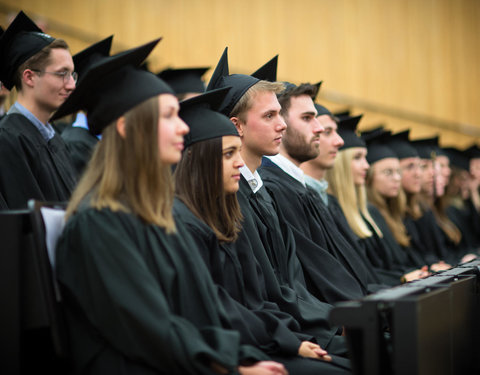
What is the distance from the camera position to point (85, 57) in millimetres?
4543

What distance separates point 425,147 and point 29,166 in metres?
6.09

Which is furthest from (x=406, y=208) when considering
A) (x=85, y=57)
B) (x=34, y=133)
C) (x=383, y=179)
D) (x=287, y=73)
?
(x=34, y=133)

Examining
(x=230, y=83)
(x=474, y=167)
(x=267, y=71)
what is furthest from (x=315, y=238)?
(x=474, y=167)

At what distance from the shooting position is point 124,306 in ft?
7.13

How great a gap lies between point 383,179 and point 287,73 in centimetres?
408

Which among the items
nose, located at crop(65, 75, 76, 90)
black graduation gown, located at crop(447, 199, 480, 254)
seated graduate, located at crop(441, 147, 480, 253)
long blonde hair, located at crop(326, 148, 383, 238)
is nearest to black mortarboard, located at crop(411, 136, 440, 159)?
seated graduate, located at crop(441, 147, 480, 253)

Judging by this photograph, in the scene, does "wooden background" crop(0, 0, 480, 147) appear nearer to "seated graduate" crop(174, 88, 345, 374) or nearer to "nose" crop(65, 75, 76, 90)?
"nose" crop(65, 75, 76, 90)

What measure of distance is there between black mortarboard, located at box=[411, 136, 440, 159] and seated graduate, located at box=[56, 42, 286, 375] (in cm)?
627

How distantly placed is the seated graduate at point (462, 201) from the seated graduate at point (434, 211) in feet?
0.95

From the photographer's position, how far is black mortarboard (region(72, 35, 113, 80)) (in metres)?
4.50

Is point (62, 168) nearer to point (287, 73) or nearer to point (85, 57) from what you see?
point (85, 57)

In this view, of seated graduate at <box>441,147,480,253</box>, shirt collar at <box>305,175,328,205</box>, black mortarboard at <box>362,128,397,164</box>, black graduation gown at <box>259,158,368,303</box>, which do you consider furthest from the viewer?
seated graduate at <box>441,147,480,253</box>

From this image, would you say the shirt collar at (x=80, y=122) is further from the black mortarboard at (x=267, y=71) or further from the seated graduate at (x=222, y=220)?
the seated graduate at (x=222, y=220)

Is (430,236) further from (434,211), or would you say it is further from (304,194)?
(304,194)
